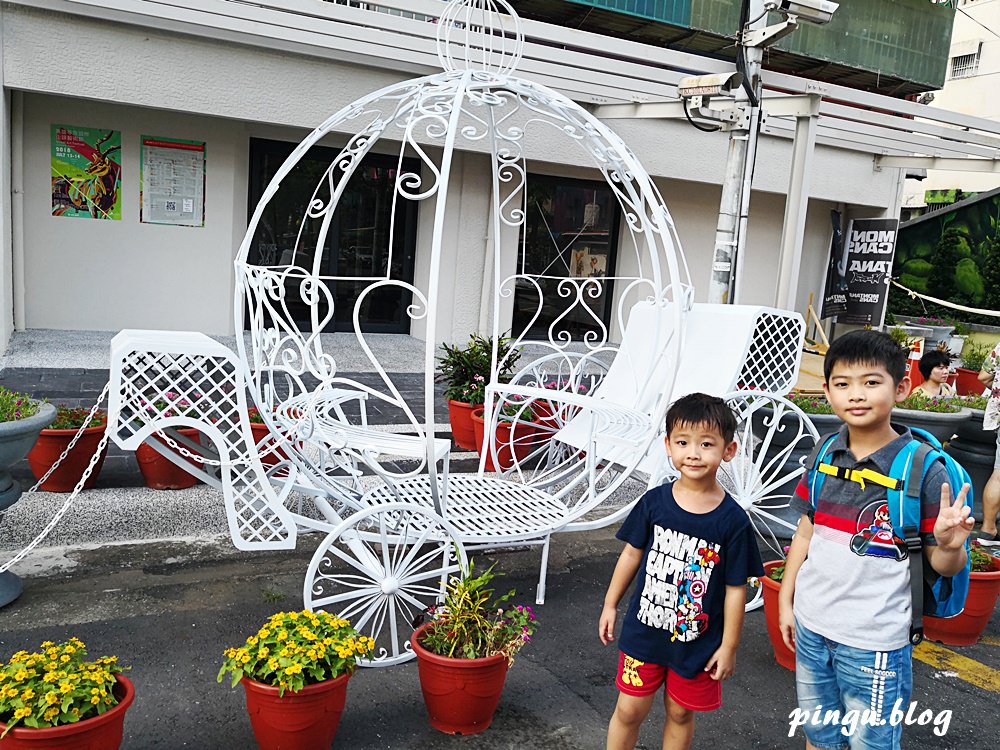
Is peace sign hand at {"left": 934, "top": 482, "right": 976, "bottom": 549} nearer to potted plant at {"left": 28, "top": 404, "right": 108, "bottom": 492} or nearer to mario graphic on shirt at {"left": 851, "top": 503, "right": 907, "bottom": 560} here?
mario graphic on shirt at {"left": 851, "top": 503, "right": 907, "bottom": 560}

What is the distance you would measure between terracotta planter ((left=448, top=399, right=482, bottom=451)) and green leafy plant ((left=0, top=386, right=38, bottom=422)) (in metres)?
2.92

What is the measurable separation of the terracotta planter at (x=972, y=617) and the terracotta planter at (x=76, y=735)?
3246mm

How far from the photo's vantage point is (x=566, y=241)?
11102mm

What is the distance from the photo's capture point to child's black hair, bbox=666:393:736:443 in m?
2.21

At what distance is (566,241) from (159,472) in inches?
300

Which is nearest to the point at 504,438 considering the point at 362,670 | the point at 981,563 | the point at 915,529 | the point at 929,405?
the point at 362,670

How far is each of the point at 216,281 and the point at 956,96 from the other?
2203cm

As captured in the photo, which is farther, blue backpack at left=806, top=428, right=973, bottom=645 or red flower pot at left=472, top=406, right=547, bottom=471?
red flower pot at left=472, top=406, right=547, bottom=471

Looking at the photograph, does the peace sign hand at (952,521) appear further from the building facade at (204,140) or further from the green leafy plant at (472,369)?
the building facade at (204,140)

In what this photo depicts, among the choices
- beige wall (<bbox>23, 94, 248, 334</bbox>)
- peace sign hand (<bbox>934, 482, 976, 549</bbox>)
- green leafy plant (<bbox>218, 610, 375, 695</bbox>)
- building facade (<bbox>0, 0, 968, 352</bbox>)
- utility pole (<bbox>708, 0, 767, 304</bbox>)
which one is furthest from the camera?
beige wall (<bbox>23, 94, 248, 334</bbox>)

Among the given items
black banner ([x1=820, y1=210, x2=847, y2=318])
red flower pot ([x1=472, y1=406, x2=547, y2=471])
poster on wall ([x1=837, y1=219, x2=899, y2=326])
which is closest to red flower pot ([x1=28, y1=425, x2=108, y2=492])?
red flower pot ([x1=472, y1=406, x2=547, y2=471])

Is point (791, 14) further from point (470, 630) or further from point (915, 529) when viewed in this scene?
point (470, 630)

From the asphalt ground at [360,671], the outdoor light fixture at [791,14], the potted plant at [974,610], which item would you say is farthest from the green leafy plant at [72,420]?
the outdoor light fixture at [791,14]

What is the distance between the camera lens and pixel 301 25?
7.52 metres
